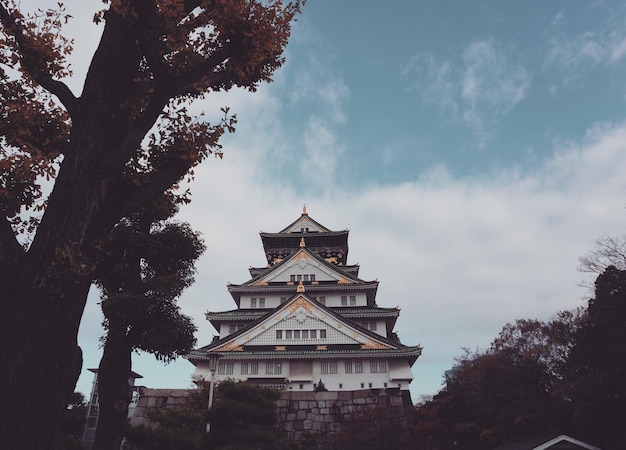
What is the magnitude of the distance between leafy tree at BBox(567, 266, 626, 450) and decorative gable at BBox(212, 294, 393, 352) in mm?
12102

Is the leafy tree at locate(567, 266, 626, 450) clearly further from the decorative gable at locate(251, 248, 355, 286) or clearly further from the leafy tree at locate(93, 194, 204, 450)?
the decorative gable at locate(251, 248, 355, 286)

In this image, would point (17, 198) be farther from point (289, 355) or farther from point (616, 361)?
point (289, 355)

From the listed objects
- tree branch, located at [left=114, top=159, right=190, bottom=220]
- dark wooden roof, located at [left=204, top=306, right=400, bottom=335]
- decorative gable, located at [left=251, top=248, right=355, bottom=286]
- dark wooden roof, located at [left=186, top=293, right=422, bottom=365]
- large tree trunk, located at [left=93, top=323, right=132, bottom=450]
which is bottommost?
large tree trunk, located at [left=93, top=323, right=132, bottom=450]

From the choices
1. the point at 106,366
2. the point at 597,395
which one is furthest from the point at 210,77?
the point at 597,395

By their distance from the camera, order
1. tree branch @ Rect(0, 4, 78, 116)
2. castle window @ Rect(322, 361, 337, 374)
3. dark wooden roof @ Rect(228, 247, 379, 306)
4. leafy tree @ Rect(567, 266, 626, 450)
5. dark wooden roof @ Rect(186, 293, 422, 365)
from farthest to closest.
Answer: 1. dark wooden roof @ Rect(228, 247, 379, 306)
2. castle window @ Rect(322, 361, 337, 374)
3. dark wooden roof @ Rect(186, 293, 422, 365)
4. leafy tree @ Rect(567, 266, 626, 450)
5. tree branch @ Rect(0, 4, 78, 116)

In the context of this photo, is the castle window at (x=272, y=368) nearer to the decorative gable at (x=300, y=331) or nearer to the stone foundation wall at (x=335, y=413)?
the decorative gable at (x=300, y=331)

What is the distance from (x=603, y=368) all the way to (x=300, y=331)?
17.5 m

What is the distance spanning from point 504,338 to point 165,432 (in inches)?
685

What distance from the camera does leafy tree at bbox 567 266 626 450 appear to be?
16.1 m

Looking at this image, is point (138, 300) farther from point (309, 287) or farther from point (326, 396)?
point (309, 287)

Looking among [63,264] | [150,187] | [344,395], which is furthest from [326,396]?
[63,264]

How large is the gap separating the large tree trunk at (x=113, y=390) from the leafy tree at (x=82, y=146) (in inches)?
162

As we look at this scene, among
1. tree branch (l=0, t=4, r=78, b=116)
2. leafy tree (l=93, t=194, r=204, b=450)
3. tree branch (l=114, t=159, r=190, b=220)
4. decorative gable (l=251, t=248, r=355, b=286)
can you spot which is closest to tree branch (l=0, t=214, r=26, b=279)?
tree branch (l=114, t=159, r=190, b=220)

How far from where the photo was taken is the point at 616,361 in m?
16.4
